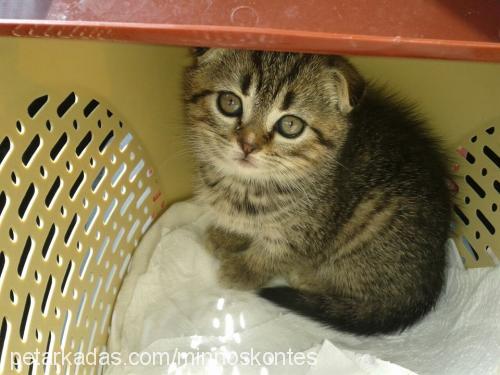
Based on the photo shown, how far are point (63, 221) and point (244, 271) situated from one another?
555 mm

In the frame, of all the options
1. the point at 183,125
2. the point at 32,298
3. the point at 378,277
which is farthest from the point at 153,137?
the point at 378,277

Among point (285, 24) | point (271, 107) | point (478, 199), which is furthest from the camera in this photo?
point (478, 199)

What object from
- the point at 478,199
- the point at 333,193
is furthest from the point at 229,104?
the point at 478,199

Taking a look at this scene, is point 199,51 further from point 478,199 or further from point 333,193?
point 478,199

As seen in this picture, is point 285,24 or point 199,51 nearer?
point 285,24

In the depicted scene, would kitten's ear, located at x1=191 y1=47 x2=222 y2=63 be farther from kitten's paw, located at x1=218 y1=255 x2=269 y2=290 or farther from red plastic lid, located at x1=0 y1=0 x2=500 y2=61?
kitten's paw, located at x1=218 y1=255 x2=269 y2=290

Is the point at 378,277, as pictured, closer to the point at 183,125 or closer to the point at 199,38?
the point at 183,125

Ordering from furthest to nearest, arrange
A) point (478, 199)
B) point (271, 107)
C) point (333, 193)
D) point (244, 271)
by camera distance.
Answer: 1. point (244, 271)
2. point (478, 199)
3. point (333, 193)
4. point (271, 107)

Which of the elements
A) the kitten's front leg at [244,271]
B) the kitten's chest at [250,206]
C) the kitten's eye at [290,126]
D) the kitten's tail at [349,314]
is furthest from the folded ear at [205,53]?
the kitten's tail at [349,314]

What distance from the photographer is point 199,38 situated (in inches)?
27.6

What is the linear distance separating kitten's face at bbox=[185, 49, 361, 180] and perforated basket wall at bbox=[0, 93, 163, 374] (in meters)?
0.30

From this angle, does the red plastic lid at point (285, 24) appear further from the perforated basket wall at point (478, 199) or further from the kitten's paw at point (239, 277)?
the kitten's paw at point (239, 277)

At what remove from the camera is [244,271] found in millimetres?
1446

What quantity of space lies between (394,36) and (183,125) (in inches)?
29.2
